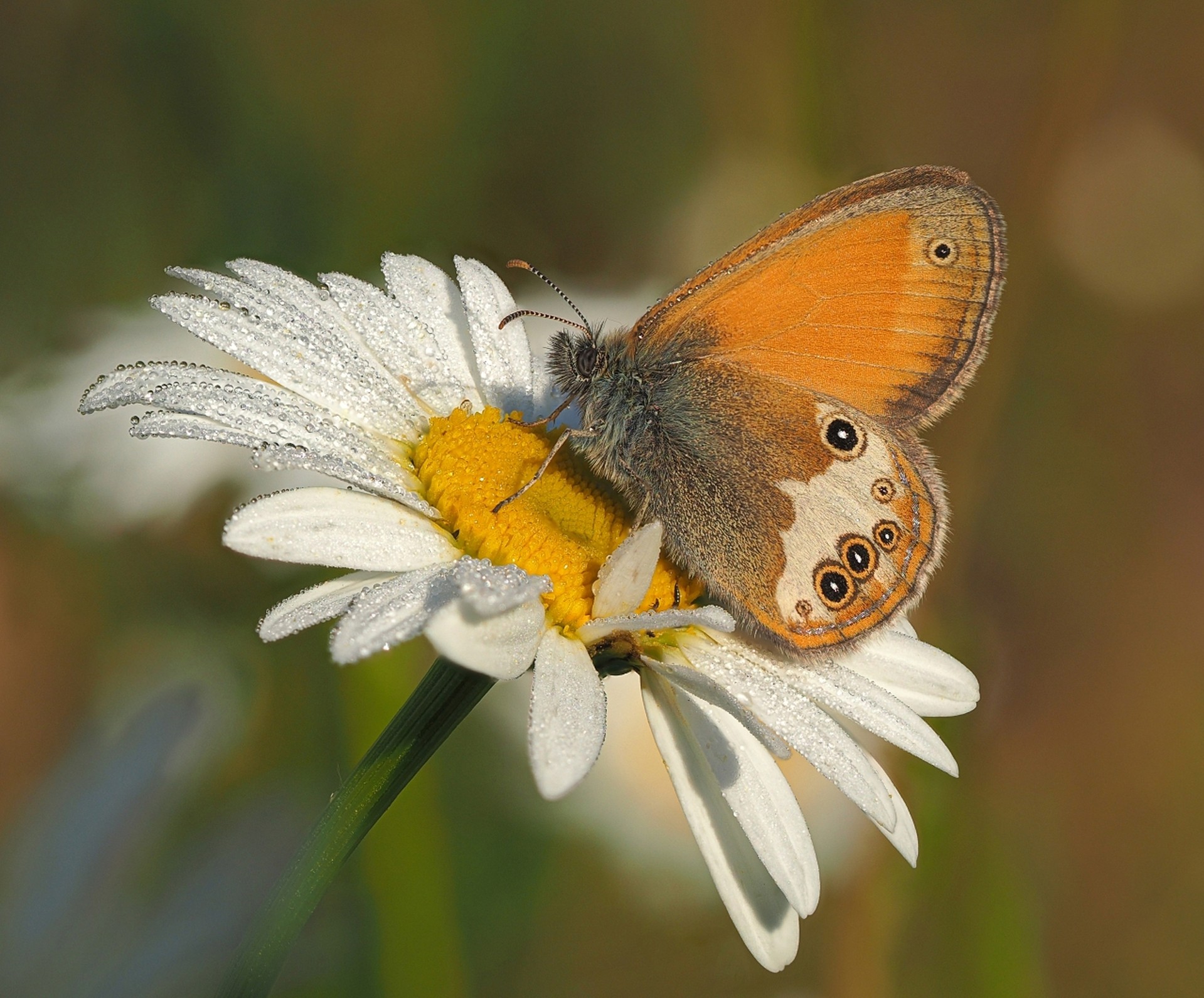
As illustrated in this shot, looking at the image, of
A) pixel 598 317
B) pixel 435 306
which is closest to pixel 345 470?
pixel 435 306

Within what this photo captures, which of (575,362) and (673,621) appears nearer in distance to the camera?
(673,621)

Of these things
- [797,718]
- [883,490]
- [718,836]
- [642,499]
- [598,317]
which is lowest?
[718,836]

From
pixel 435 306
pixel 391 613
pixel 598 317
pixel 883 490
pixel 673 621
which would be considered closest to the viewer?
pixel 391 613

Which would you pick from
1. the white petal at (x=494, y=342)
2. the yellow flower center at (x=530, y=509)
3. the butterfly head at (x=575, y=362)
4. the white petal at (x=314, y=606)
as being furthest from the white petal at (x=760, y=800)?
the white petal at (x=494, y=342)

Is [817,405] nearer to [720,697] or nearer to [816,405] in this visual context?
[816,405]

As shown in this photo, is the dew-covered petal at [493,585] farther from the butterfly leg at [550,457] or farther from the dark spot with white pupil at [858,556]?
the dark spot with white pupil at [858,556]

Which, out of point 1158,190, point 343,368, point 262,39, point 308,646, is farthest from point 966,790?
point 262,39

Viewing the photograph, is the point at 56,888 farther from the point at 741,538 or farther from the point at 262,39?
the point at 262,39
